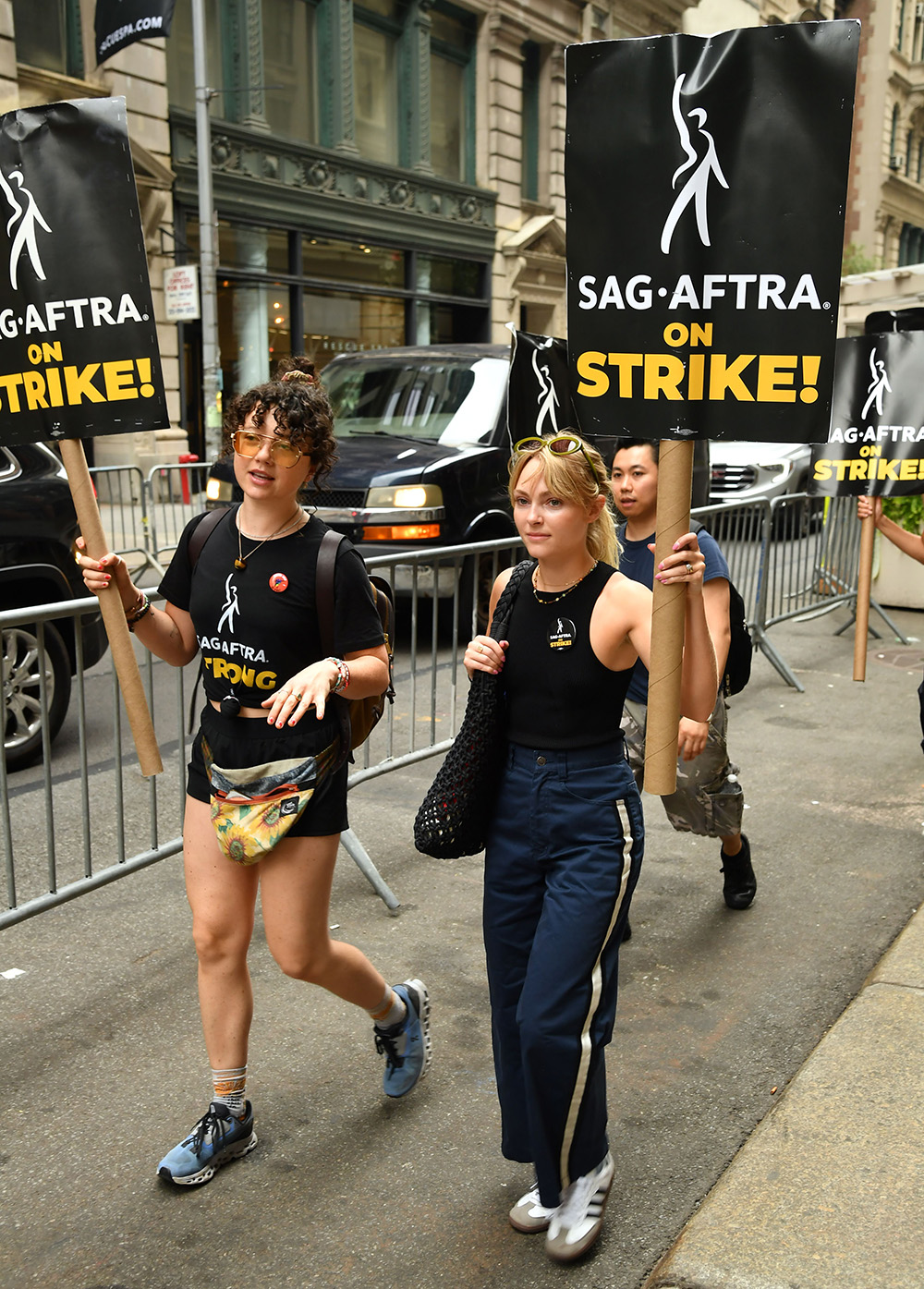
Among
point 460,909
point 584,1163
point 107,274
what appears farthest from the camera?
point 460,909

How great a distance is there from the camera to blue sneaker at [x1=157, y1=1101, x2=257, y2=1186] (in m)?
3.08

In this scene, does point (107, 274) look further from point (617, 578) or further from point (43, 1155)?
point (43, 1155)

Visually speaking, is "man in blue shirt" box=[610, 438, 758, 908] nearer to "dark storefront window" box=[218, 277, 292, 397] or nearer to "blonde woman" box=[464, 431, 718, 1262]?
"blonde woman" box=[464, 431, 718, 1262]

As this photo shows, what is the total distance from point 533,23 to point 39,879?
25595 millimetres

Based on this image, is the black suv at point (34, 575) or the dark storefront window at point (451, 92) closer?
the black suv at point (34, 575)

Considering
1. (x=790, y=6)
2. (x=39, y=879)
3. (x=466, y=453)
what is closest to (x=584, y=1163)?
(x=39, y=879)

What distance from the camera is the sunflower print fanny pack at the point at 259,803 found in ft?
9.89

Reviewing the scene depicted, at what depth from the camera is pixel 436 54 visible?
24422 millimetres

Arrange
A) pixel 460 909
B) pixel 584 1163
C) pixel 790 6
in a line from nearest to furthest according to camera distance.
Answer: pixel 584 1163 < pixel 460 909 < pixel 790 6

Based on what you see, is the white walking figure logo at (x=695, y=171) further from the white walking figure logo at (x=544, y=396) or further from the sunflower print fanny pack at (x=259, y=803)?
the white walking figure logo at (x=544, y=396)

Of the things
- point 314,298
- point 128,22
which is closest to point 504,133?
point 314,298

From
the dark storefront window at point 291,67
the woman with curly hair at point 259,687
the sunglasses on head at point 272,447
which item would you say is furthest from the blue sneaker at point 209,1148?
the dark storefront window at point 291,67

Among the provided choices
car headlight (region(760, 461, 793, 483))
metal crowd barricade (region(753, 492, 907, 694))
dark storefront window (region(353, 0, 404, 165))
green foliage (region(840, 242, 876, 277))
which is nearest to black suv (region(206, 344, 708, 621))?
metal crowd barricade (region(753, 492, 907, 694))

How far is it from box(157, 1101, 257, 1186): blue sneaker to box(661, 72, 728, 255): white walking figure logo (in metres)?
2.42
